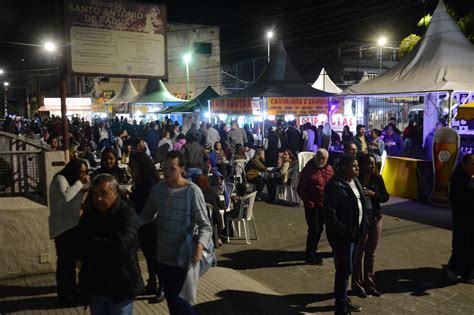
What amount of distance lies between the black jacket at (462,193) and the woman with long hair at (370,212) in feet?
3.77

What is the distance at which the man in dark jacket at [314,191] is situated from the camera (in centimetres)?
627

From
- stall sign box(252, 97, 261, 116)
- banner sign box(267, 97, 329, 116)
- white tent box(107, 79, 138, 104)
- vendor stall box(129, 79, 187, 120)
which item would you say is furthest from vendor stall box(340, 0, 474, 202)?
white tent box(107, 79, 138, 104)

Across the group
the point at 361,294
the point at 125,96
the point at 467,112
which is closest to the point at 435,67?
the point at 467,112

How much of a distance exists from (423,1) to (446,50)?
397 inches

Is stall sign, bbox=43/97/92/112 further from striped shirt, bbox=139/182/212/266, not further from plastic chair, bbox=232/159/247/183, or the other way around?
striped shirt, bbox=139/182/212/266

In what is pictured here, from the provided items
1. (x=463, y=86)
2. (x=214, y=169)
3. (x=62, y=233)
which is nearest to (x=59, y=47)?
(x=62, y=233)

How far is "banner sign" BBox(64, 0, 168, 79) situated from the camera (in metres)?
5.92

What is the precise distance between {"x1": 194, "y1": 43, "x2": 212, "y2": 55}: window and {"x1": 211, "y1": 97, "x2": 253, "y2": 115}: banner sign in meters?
35.2

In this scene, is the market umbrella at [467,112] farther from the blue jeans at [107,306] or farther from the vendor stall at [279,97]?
the blue jeans at [107,306]

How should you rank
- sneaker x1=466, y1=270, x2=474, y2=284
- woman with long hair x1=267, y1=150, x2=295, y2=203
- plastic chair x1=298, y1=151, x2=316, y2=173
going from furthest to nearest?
plastic chair x1=298, y1=151, x2=316, y2=173 → woman with long hair x1=267, y1=150, x2=295, y2=203 → sneaker x1=466, y1=270, x2=474, y2=284

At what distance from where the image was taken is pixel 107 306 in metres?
3.07

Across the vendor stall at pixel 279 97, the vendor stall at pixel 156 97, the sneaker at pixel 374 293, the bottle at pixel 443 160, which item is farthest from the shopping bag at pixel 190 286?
the vendor stall at pixel 156 97

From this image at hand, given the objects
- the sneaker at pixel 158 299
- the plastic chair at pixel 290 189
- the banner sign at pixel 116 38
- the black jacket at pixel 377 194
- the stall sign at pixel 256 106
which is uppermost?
the banner sign at pixel 116 38

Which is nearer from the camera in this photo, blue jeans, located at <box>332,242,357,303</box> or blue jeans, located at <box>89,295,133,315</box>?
blue jeans, located at <box>89,295,133,315</box>
